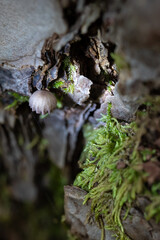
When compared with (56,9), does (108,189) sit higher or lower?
lower

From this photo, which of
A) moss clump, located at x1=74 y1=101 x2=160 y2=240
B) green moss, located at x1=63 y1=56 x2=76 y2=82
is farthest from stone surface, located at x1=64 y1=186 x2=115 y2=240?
green moss, located at x1=63 y1=56 x2=76 y2=82

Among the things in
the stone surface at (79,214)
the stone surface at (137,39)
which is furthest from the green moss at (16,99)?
the stone surface at (137,39)

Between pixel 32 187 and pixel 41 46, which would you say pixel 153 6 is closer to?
pixel 41 46

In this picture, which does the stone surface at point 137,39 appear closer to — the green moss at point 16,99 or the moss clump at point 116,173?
the moss clump at point 116,173

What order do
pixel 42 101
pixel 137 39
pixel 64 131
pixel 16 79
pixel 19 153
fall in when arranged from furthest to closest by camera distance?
1. pixel 19 153
2. pixel 64 131
3. pixel 16 79
4. pixel 42 101
5. pixel 137 39

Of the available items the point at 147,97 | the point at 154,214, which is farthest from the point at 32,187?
the point at 147,97

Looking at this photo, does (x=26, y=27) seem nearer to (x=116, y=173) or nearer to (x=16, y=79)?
(x=16, y=79)

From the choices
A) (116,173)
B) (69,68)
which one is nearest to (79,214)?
(116,173)

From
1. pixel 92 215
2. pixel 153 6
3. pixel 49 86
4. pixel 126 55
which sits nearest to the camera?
pixel 153 6
